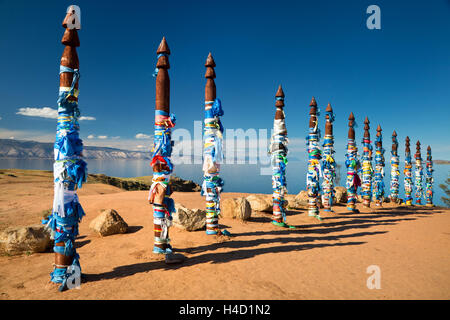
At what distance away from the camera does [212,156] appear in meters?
9.98

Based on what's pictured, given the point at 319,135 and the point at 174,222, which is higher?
the point at 319,135

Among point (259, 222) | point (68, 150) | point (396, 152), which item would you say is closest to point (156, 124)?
point (68, 150)

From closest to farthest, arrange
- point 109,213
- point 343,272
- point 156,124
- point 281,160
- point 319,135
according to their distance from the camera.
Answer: point 343,272 → point 156,124 → point 109,213 → point 281,160 → point 319,135

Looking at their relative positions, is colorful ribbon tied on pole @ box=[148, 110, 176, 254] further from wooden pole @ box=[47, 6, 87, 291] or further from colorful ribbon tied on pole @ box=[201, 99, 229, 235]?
colorful ribbon tied on pole @ box=[201, 99, 229, 235]

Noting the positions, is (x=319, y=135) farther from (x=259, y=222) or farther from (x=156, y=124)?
(x=156, y=124)

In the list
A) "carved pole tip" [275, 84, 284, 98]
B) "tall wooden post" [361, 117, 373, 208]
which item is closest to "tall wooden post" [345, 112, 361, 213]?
"tall wooden post" [361, 117, 373, 208]

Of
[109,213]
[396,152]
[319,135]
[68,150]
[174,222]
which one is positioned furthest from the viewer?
[396,152]

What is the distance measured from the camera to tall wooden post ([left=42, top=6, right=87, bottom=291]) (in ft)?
17.9

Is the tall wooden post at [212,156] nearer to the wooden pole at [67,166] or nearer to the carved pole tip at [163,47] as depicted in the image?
the carved pole tip at [163,47]

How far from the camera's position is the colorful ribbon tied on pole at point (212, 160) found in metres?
9.91

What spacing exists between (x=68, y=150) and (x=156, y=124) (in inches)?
107

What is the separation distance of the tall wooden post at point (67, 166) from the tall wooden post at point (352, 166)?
17.7m

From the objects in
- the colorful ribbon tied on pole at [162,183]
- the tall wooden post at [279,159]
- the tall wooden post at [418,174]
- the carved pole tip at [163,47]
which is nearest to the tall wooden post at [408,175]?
the tall wooden post at [418,174]
